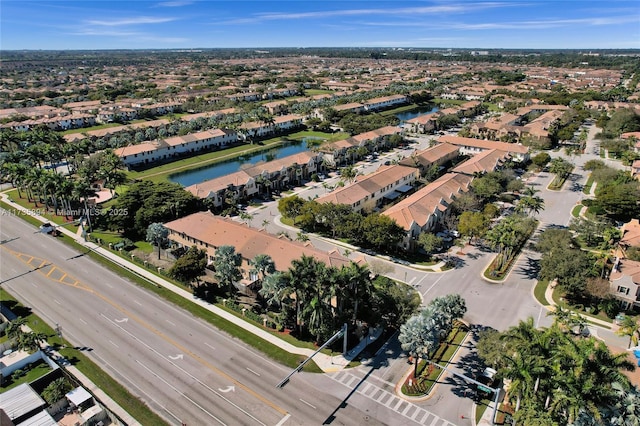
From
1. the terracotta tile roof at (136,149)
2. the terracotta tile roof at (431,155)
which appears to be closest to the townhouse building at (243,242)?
the terracotta tile roof at (431,155)

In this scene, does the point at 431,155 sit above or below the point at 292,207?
above

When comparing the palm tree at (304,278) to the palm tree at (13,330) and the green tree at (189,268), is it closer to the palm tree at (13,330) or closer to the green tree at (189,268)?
the green tree at (189,268)

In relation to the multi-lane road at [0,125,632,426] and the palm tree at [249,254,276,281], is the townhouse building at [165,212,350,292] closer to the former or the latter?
the palm tree at [249,254,276,281]

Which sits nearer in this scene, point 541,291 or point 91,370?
point 91,370

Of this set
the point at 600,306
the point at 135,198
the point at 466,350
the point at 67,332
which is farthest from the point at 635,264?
the point at 135,198

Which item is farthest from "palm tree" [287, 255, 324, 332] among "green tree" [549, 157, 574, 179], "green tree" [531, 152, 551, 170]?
"green tree" [531, 152, 551, 170]

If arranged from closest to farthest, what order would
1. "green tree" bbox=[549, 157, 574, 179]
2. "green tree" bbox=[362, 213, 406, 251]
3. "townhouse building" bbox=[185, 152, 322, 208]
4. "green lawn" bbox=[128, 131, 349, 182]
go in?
"green tree" bbox=[362, 213, 406, 251]
"townhouse building" bbox=[185, 152, 322, 208]
"green tree" bbox=[549, 157, 574, 179]
"green lawn" bbox=[128, 131, 349, 182]

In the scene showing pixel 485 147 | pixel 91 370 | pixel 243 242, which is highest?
pixel 485 147

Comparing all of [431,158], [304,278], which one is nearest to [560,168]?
[431,158]

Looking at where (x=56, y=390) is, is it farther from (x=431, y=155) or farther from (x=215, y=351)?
(x=431, y=155)
